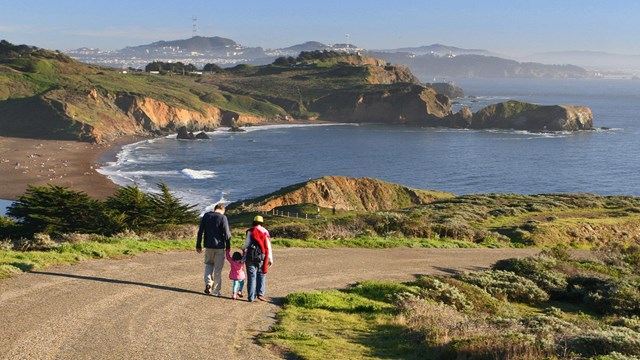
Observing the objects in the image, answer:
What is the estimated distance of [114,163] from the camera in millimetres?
99312

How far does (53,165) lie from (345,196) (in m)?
57.7

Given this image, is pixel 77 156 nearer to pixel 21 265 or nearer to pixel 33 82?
pixel 33 82

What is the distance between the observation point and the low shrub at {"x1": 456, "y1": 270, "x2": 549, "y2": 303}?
56.3ft

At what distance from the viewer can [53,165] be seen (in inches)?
3703

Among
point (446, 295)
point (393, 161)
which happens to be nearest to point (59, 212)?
point (446, 295)

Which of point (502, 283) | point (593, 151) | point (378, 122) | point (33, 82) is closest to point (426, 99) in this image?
point (378, 122)

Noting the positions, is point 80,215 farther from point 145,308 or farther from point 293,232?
point 145,308

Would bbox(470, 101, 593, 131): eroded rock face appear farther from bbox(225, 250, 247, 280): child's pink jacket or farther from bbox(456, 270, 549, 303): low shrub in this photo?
bbox(225, 250, 247, 280): child's pink jacket

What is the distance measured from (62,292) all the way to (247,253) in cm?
349

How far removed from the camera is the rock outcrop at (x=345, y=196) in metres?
47.4

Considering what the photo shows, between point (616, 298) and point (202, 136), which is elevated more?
point (616, 298)

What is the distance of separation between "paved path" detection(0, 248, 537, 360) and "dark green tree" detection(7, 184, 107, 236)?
30.0ft

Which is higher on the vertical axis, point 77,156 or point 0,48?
point 0,48

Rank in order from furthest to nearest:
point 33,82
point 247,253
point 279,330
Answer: point 33,82 → point 247,253 → point 279,330
